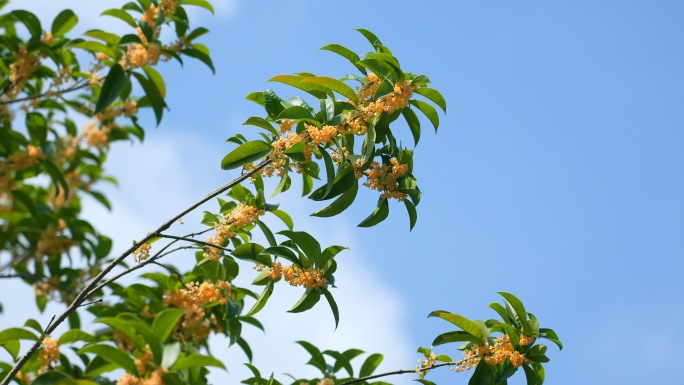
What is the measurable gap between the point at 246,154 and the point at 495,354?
4.54 ft

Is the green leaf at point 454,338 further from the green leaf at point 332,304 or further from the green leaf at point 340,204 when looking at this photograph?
the green leaf at point 340,204

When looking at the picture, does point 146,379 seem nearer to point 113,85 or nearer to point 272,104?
point 272,104

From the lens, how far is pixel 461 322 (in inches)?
129

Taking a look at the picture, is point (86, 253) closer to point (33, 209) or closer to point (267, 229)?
point (33, 209)

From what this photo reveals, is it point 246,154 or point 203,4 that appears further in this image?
point 203,4

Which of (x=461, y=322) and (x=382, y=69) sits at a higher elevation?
(x=382, y=69)

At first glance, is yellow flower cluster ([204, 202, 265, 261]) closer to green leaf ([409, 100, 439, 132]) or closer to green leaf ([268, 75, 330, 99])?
green leaf ([268, 75, 330, 99])

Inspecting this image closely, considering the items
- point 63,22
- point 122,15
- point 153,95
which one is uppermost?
point 63,22

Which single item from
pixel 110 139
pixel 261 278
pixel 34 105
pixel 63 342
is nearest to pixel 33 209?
pixel 34 105

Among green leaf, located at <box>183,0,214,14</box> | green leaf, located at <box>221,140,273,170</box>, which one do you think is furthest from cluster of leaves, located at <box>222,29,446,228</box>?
green leaf, located at <box>183,0,214,14</box>

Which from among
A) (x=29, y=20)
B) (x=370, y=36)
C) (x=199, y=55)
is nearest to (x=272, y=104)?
(x=370, y=36)

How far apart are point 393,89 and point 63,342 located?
1.63 meters

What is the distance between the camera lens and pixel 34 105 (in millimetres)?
5188

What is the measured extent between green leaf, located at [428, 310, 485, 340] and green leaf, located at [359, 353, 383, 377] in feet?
2.27
